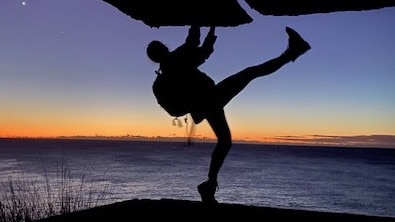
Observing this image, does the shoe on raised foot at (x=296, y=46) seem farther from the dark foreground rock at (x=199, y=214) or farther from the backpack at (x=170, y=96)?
the dark foreground rock at (x=199, y=214)

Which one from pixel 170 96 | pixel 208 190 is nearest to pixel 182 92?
pixel 170 96

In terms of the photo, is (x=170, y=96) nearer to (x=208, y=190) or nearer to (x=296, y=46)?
(x=208, y=190)

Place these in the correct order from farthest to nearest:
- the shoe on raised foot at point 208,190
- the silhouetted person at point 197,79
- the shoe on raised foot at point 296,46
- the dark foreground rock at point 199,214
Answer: the shoe on raised foot at point 208,190, the dark foreground rock at point 199,214, the shoe on raised foot at point 296,46, the silhouetted person at point 197,79

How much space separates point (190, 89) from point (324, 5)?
1.57m

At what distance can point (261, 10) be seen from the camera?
4.55 metres

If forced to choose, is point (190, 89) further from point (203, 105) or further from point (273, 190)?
point (273, 190)

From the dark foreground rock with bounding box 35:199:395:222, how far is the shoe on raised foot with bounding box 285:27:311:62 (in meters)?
1.68

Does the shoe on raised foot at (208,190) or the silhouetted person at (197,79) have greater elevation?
the silhouetted person at (197,79)

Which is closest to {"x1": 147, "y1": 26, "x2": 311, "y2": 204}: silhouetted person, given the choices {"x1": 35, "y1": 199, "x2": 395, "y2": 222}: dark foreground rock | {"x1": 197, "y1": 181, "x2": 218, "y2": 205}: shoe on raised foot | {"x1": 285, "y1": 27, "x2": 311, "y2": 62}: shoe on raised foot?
{"x1": 285, "y1": 27, "x2": 311, "y2": 62}: shoe on raised foot

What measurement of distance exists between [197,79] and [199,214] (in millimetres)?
1419

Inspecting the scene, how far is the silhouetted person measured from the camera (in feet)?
13.6

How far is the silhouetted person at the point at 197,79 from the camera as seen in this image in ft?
13.6

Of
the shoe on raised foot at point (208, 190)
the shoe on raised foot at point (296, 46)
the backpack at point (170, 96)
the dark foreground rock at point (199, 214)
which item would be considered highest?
the shoe on raised foot at point (296, 46)

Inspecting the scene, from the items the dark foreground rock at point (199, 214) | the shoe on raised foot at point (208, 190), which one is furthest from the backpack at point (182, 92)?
the dark foreground rock at point (199, 214)
